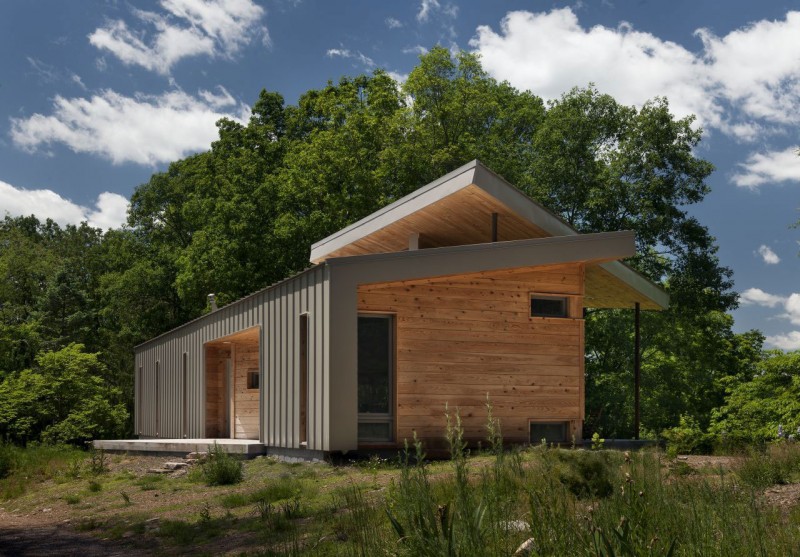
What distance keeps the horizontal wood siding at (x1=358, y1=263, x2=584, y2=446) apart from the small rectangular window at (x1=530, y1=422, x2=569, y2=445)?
0.18 m

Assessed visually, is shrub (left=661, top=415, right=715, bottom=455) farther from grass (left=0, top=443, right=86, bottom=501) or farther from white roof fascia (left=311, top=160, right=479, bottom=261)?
grass (left=0, top=443, right=86, bottom=501)

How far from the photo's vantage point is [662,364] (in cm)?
3188

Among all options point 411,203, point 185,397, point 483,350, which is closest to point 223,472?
point 483,350

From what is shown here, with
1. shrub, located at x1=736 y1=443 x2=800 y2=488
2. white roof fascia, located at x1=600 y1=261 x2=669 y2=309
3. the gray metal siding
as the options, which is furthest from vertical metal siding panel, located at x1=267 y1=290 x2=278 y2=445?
shrub, located at x1=736 y1=443 x2=800 y2=488

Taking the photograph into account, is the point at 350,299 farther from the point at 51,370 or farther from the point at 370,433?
the point at 51,370

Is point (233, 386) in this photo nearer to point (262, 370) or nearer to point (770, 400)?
point (262, 370)

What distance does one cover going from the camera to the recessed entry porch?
19.7 metres

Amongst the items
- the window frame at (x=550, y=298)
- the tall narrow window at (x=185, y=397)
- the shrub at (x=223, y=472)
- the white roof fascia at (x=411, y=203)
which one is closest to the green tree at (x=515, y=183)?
the tall narrow window at (x=185, y=397)

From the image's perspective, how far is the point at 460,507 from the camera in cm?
452

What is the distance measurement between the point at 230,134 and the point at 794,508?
3072 cm

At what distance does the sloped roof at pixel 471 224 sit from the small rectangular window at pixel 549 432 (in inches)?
124

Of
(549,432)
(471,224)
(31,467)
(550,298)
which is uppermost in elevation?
(471,224)

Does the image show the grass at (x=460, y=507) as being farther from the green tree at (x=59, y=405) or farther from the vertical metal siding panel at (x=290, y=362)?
the green tree at (x=59, y=405)

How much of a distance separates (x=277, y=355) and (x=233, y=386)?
16.7ft
